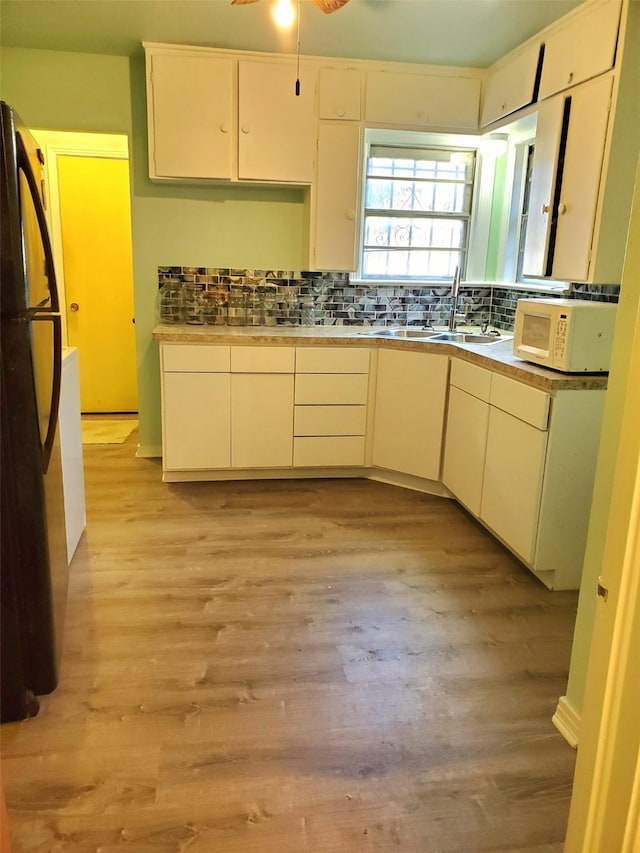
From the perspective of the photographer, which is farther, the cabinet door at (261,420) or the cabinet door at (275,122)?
the cabinet door at (261,420)

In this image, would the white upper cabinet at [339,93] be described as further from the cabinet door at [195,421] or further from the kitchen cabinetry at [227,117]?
the cabinet door at [195,421]

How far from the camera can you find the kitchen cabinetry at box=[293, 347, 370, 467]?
3.74m

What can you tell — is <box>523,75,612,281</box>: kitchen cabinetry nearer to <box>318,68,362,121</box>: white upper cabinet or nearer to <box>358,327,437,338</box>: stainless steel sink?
<box>358,327,437,338</box>: stainless steel sink

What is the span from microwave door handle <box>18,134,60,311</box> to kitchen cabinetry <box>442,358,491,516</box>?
195 cm

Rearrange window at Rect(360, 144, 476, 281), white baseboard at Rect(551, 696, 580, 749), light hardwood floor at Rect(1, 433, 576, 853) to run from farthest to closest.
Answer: window at Rect(360, 144, 476, 281)
white baseboard at Rect(551, 696, 580, 749)
light hardwood floor at Rect(1, 433, 576, 853)

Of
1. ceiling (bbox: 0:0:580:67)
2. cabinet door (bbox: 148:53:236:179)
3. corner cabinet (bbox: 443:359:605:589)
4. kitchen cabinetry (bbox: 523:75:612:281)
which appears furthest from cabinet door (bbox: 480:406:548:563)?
cabinet door (bbox: 148:53:236:179)

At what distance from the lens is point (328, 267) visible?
12.8 feet

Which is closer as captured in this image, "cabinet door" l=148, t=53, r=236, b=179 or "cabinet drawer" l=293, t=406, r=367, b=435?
"cabinet door" l=148, t=53, r=236, b=179

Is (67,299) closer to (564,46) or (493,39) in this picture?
(493,39)

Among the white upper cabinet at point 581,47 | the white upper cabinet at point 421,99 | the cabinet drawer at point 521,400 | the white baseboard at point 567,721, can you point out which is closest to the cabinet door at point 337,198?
the white upper cabinet at point 421,99

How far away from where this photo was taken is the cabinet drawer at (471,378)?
3.08m

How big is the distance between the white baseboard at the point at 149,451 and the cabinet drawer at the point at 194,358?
2.73 ft

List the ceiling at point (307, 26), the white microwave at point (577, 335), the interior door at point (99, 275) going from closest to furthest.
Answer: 1. the white microwave at point (577, 335)
2. the ceiling at point (307, 26)
3. the interior door at point (99, 275)

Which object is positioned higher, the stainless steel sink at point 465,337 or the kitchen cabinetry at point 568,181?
the kitchen cabinetry at point 568,181
